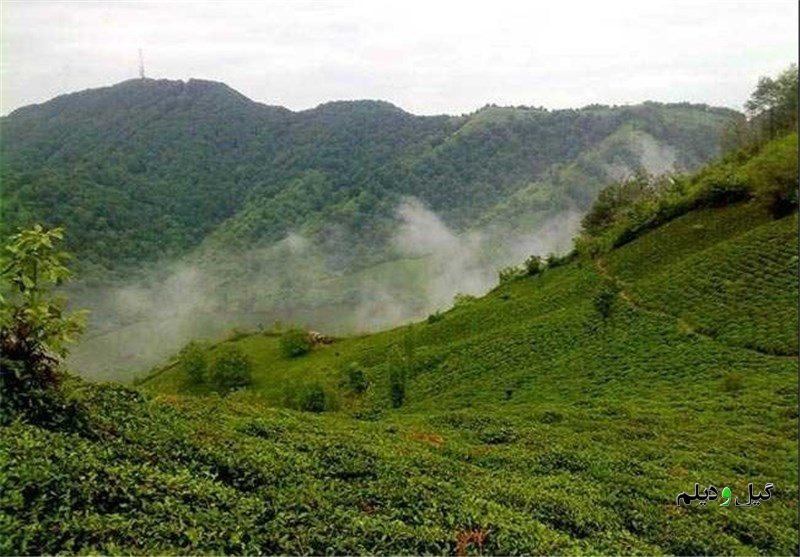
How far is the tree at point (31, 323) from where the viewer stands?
10609 millimetres

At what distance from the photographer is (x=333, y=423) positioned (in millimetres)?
18125

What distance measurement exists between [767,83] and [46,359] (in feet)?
300

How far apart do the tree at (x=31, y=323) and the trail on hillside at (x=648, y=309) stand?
38.2 metres

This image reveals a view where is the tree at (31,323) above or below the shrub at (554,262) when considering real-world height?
above

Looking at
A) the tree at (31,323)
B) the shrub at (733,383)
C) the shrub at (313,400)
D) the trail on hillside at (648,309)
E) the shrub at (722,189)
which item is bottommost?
the shrub at (313,400)

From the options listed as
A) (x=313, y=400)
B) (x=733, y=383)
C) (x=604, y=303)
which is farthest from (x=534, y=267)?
(x=733, y=383)

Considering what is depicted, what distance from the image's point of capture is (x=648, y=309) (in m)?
52.0

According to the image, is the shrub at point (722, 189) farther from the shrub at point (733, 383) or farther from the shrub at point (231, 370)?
the shrub at point (231, 370)

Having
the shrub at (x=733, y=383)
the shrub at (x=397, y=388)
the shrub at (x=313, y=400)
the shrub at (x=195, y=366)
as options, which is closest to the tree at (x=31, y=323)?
the shrub at (x=733, y=383)

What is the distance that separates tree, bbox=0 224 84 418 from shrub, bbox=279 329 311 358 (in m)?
90.2

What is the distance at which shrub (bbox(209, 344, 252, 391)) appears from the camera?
92.2 metres

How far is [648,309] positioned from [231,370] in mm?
59321

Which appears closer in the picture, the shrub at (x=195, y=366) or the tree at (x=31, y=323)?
the tree at (x=31, y=323)

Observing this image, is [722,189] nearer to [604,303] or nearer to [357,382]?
[604,303]
